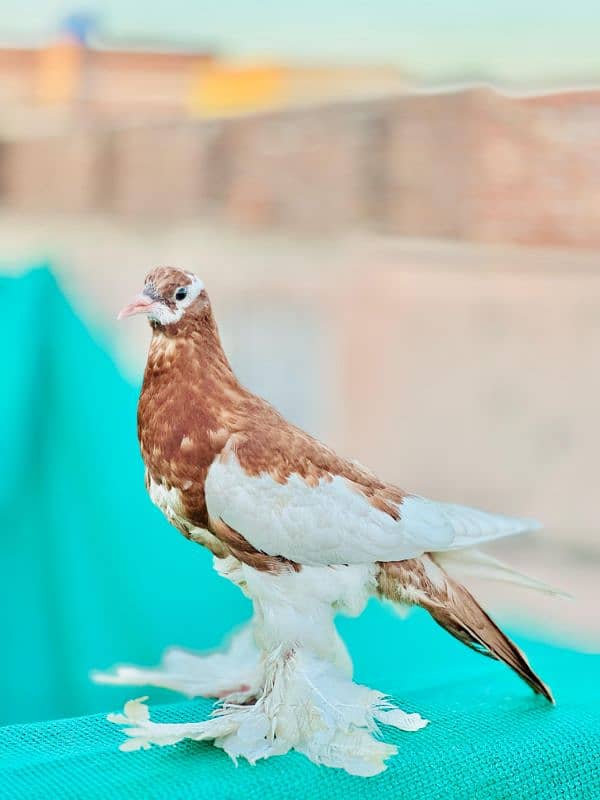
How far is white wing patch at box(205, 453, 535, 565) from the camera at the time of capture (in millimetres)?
637

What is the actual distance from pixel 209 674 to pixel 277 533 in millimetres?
201

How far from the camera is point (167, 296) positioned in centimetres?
66

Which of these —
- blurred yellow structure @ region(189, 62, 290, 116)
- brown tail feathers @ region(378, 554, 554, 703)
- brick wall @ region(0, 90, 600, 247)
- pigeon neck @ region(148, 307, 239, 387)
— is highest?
blurred yellow structure @ region(189, 62, 290, 116)

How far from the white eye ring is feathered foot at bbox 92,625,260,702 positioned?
0.27 metres

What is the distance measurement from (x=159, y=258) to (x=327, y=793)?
1.07 m

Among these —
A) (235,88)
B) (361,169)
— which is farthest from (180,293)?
(235,88)

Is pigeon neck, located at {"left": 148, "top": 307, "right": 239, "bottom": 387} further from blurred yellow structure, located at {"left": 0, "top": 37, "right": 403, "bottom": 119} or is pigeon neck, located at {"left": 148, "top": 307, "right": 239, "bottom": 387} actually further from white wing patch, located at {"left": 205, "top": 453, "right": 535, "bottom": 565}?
blurred yellow structure, located at {"left": 0, "top": 37, "right": 403, "bottom": 119}

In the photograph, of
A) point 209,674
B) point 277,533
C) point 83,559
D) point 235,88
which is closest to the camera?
point 277,533

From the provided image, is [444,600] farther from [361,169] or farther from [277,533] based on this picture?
[361,169]

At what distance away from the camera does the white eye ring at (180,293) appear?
66cm

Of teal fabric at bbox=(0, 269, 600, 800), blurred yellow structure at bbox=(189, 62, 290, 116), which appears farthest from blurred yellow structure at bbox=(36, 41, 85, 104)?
teal fabric at bbox=(0, 269, 600, 800)

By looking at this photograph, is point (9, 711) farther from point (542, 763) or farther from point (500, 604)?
point (542, 763)

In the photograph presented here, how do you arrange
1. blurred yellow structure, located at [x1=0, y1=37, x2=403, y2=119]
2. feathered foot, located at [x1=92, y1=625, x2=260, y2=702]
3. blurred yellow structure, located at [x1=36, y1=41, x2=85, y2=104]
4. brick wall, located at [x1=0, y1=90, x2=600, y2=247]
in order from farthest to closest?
blurred yellow structure, located at [x1=36, y1=41, x2=85, y2=104] < blurred yellow structure, located at [x1=0, y1=37, x2=403, y2=119] < brick wall, located at [x1=0, y1=90, x2=600, y2=247] < feathered foot, located at [x1=92, y1=625, x2=260, y2=702]

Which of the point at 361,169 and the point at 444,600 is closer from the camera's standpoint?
the point at 444,600
